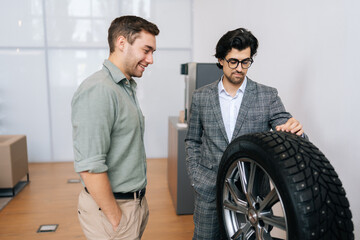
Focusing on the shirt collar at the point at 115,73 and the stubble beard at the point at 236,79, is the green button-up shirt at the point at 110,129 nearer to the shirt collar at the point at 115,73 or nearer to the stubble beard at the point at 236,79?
the shirt collar at the point at 115,73

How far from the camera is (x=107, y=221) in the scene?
1.23 m

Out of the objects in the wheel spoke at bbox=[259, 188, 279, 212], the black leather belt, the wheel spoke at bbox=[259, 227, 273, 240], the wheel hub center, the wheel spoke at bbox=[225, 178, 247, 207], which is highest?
the wheel spoke at bbox=[259, 188, 279, 212]

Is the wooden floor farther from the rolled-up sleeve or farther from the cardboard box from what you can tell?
the rolled-up sleeve

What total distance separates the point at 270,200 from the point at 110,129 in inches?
23.6

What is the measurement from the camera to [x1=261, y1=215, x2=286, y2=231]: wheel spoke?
37.1 inches

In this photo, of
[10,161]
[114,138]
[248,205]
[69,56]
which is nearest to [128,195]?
[114,138]

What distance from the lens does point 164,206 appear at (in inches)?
131

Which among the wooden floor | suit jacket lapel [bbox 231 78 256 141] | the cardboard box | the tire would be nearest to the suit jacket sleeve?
suit jacket lapel [bbox 231 78 256 141]

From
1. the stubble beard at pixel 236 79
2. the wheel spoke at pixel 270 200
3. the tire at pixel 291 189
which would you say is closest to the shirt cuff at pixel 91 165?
the tire at pixel 291 189

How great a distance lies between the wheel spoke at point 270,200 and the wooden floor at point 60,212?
5.86 feet

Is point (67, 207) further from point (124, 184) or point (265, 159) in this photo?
point (265, 159)

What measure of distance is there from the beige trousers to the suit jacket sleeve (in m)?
0.41

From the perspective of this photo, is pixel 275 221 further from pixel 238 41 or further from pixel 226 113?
pixel 238 41

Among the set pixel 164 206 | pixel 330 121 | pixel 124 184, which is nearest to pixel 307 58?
pixel 330 121
